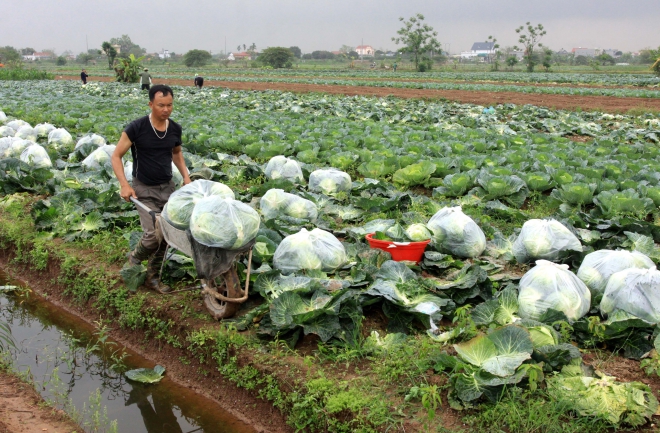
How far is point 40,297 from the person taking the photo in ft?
17.2

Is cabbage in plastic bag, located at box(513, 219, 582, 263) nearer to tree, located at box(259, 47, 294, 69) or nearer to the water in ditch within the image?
the water in ditch

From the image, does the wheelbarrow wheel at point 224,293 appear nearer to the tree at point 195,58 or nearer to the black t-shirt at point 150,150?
the black t-shirt at point 150,150

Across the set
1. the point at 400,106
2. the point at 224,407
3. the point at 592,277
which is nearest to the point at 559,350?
the point at 592,277

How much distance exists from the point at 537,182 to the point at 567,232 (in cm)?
240

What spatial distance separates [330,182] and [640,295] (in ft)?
12.2

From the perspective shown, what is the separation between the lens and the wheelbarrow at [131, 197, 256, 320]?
349 cm

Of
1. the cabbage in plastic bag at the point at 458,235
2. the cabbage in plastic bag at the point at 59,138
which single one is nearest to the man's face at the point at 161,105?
the cabbage in plastic bag at the point at 458,235

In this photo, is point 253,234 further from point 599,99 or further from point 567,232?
point 599,99

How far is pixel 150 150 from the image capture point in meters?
4.23

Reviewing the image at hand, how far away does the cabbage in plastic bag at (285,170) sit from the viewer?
689 centimetres

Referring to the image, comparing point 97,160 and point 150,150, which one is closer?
point 150,150

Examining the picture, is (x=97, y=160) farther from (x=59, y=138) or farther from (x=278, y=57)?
(x=278, y=57)

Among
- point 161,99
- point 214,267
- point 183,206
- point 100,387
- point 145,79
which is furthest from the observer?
point 145,79

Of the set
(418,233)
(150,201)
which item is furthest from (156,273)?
(418,233)
